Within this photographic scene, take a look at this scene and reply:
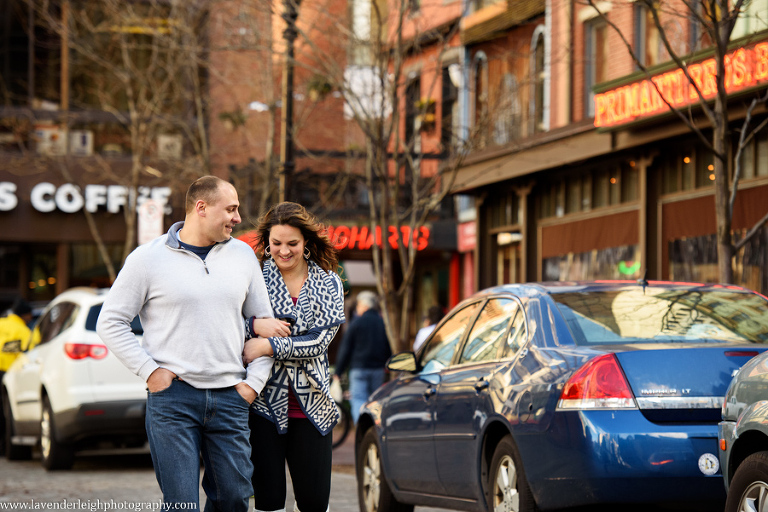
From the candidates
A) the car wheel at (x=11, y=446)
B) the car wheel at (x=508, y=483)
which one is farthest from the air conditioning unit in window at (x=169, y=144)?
the car wheel at (x=508, y=483)

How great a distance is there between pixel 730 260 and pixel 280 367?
17.7 ft

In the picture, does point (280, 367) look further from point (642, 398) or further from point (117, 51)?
point (117, 51)

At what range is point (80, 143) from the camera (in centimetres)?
3117

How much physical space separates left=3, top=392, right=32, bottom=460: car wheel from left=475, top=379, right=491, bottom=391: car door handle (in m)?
8.71

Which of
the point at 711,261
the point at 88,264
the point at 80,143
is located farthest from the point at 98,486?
the point at 88,264

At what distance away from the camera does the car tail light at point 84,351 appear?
41.6 feet

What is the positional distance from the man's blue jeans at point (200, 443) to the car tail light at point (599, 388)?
68.6 inches

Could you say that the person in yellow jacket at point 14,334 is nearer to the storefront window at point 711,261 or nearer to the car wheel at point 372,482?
the car wheel at point 372,482

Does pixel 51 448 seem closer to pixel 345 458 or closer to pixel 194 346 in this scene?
pixel 345 458

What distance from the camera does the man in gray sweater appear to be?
5.21 meters

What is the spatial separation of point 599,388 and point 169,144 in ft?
79.9

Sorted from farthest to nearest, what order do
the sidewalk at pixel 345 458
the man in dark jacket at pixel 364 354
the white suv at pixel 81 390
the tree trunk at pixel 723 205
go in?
the man in dark jacket at pixel 364 354 < the sidewalk at pixel 345 458 < the white suv at pixel 81 390 < the tree trunk at pixel 723 205

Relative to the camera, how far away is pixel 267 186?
20.7 meters

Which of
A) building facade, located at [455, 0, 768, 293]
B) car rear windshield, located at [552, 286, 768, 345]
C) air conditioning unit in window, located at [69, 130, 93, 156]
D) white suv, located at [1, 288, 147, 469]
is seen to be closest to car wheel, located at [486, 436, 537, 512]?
car rear windshield, located at [552, 286, 768, 345]
